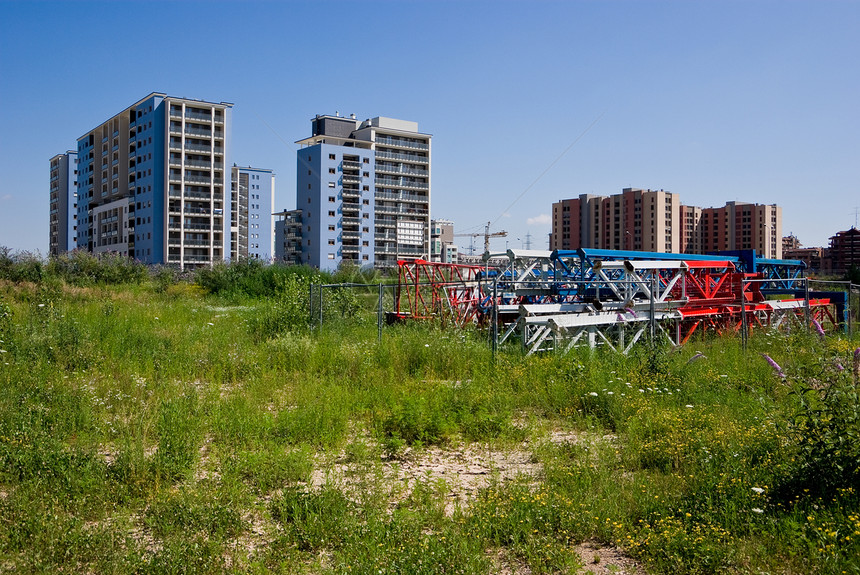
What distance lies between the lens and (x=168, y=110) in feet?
260

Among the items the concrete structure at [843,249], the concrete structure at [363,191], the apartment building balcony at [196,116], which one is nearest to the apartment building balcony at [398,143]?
the concrete structure at [363,191]

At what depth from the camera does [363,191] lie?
333ft

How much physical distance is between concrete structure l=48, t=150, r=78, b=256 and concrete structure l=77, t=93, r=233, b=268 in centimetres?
4084

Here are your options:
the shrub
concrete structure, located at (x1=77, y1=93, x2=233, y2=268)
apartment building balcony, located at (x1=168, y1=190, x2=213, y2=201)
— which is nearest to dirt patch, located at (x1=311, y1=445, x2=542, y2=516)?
the shrub

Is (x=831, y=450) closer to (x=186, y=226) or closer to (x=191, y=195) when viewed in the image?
(x=186, y=226)

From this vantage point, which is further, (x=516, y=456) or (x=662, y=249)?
(x=662, y=249)

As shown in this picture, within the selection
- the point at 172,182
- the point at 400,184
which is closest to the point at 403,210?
the point at 400,184

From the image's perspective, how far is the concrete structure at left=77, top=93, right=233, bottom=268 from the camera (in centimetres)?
7956

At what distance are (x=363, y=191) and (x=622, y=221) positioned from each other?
176 ft

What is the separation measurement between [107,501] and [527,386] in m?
6.20

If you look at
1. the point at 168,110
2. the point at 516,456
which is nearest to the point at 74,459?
the point at 516,456

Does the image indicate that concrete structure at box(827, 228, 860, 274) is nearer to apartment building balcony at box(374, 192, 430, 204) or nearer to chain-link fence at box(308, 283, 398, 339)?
apartment building balcony at box(374, 192, 430, 204)

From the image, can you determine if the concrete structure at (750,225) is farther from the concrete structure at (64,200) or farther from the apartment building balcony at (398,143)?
the concrete structure at (64,200)

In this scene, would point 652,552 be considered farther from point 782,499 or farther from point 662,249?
point 662,249
